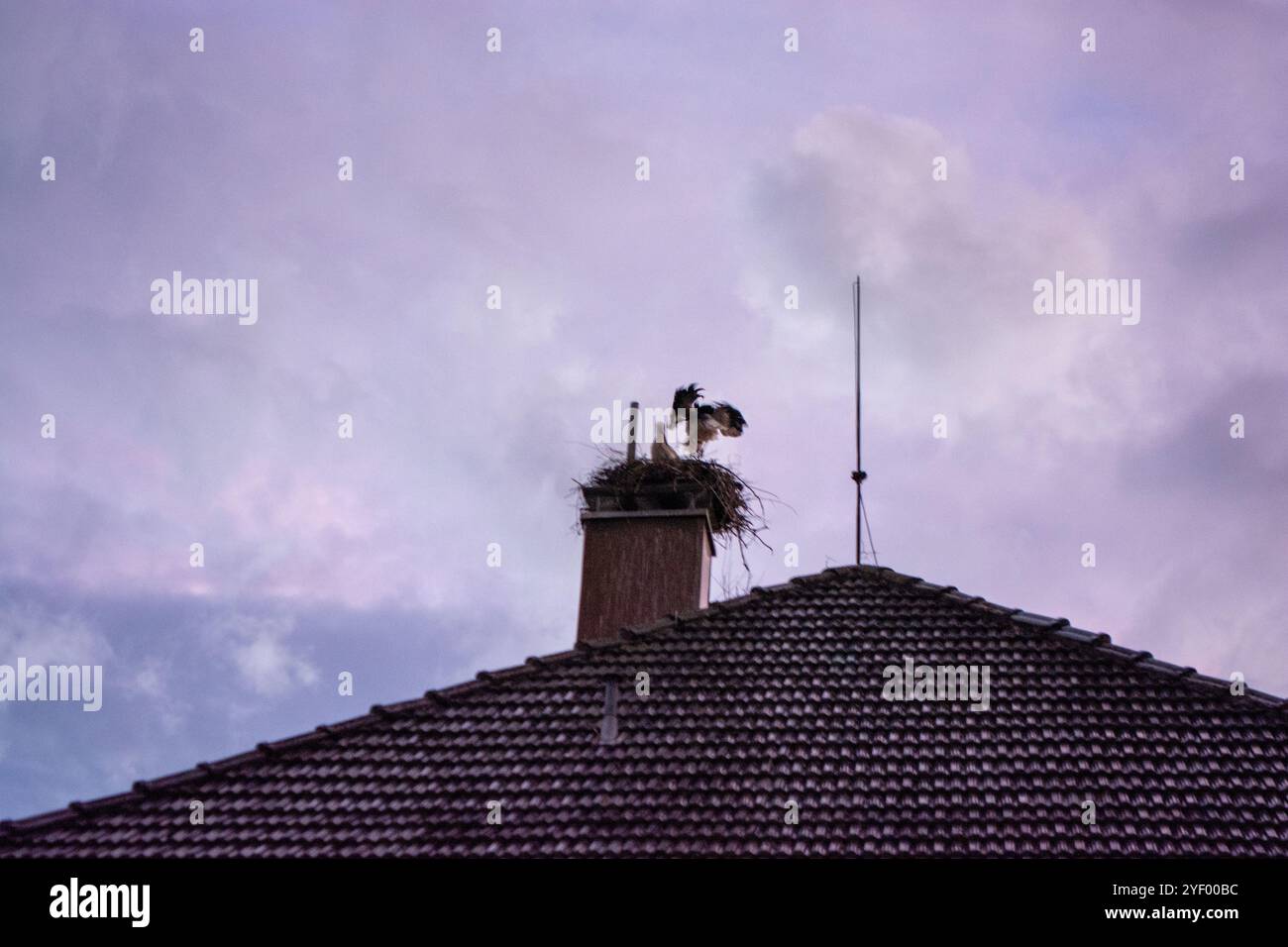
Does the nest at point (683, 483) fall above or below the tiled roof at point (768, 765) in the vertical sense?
above

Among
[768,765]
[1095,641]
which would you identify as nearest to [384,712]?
[768,765]

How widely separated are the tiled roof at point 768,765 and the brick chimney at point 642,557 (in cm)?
170

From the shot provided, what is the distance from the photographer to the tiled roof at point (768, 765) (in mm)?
9352

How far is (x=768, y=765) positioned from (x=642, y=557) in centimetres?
404

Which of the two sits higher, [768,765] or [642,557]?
[642,557]

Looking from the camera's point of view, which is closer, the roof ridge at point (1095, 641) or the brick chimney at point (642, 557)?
the roof ridge at point (1095, 641)

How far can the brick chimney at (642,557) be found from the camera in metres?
13.5

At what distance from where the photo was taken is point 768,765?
10.0 metres

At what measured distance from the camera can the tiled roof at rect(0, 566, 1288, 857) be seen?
9352 millimetres

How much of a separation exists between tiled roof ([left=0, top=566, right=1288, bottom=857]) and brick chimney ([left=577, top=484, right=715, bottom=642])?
1.70 metres

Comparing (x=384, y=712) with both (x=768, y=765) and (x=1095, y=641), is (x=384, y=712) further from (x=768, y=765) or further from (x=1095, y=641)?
(x=1095, y=641)

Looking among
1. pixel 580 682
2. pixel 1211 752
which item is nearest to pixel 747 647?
pixel 580 682

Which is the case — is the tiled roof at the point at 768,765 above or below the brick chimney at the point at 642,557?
below
